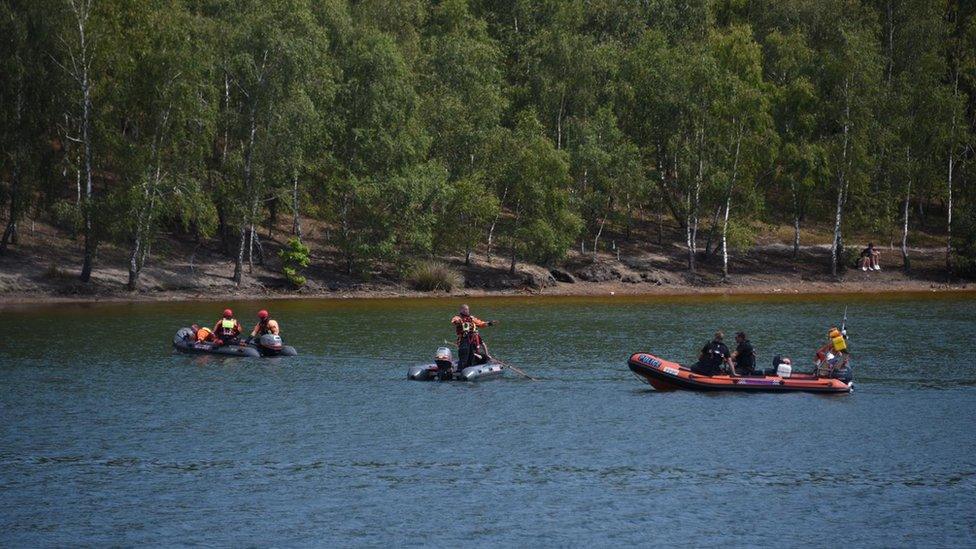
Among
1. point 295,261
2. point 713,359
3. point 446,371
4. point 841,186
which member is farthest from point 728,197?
point 446,371

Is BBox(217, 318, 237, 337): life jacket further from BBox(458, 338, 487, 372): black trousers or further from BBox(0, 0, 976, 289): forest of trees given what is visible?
BBox(0, 0, 976, 289): forest of trees

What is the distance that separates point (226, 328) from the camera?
42.2m

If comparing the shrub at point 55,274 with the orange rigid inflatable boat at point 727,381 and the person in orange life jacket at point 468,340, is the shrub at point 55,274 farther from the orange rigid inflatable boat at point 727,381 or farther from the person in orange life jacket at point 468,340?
the orange rigid inflatable boat at point 727,381

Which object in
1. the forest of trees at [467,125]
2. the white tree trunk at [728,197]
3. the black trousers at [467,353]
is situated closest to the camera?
the black trousers at [467,353]

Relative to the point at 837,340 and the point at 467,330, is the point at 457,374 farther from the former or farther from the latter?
the point at 837,340

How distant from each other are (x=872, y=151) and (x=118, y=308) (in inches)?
1932

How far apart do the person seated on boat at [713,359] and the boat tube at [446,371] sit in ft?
21.1

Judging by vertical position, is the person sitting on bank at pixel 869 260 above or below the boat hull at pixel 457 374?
above

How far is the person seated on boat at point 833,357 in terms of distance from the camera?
34406mm

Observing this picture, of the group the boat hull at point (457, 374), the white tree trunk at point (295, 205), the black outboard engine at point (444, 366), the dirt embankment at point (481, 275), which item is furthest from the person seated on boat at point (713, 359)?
the white tree trunk at point (295, 205)

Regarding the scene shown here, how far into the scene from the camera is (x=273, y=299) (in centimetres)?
6284

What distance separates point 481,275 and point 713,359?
3694 centimetres

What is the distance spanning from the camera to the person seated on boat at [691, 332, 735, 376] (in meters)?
34.6

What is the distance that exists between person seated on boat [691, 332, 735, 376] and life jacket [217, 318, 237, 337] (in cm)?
1653
